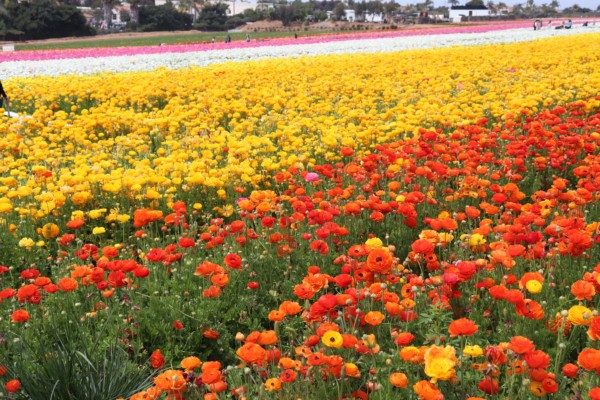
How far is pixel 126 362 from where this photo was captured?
3230 millimetres

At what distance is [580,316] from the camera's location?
268 cm

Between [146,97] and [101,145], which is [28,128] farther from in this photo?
[146,97]

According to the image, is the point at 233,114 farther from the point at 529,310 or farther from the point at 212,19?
the point at 212,19

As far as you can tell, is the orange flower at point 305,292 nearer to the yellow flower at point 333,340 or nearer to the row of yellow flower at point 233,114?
the yellow flower at point 333,340

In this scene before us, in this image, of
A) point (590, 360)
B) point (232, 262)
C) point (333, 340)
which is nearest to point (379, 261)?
point (333, 340)

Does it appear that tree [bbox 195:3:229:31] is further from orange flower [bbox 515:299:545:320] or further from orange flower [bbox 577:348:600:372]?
orange flower [bbox 577:348:600:372]

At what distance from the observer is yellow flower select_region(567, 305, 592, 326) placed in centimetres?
262

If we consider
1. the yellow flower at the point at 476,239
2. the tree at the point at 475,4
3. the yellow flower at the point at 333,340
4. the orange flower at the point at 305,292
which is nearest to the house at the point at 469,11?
the tree at the point at 475,4

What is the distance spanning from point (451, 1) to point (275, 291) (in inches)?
6784

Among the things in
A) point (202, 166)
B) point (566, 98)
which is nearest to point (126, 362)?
point (202, 166)

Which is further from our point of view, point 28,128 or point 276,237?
point 28,128

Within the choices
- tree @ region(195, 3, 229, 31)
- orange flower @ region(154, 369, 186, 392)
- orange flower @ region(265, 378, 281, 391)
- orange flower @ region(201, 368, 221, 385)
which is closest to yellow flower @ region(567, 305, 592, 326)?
orange flower @ region(265, 378, 281, 391)

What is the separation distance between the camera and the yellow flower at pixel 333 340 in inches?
102

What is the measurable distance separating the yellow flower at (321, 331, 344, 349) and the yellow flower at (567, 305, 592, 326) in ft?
3.34
